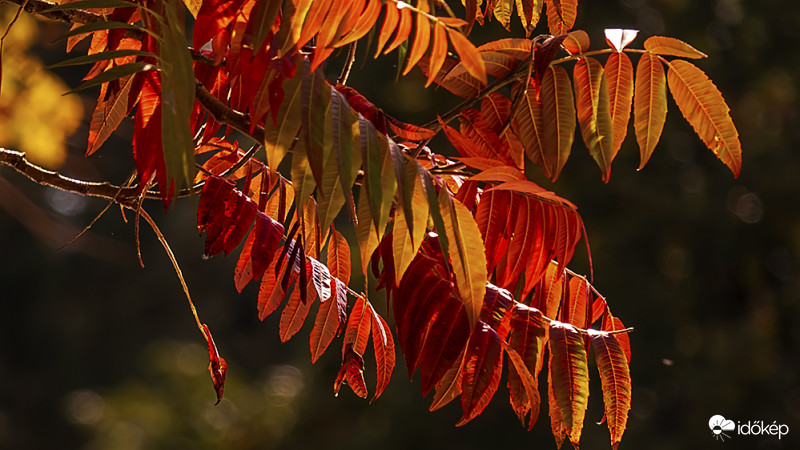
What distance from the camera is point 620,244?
157 inches

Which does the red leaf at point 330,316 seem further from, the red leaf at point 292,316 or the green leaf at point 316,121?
the green leaf at point 316,121

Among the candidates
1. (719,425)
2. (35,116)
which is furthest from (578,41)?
(35,116)

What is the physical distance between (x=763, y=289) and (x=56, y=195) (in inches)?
250

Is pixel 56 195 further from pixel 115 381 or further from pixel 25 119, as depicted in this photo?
pixel 25 119

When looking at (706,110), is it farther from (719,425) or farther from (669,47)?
(719,425)

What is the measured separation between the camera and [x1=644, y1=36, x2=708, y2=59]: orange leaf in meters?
0.64

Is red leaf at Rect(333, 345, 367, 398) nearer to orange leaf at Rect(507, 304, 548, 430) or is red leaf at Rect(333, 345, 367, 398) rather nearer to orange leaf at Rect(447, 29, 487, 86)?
orange leaf at Rect(507, 304, 548, 430)

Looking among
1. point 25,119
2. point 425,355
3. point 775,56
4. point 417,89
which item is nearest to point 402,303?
point 425,355

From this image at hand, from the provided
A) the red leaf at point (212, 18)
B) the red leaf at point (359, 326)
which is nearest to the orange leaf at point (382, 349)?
the red leaf at point (359, 326)

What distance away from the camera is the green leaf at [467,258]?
55 centimetres

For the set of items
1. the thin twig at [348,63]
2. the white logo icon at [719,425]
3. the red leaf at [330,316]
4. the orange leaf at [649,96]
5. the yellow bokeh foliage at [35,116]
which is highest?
the orange leaf at [649,96]

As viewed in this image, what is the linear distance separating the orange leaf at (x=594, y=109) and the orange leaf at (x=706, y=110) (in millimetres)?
59

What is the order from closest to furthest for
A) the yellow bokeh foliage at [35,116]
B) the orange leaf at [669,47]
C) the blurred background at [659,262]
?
the orange leaf at [669,47]
the yellow bokeh foliage at [35,116]
the blurred background at [659,262]

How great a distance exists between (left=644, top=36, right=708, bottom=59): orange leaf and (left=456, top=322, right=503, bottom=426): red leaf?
29 centimetres
